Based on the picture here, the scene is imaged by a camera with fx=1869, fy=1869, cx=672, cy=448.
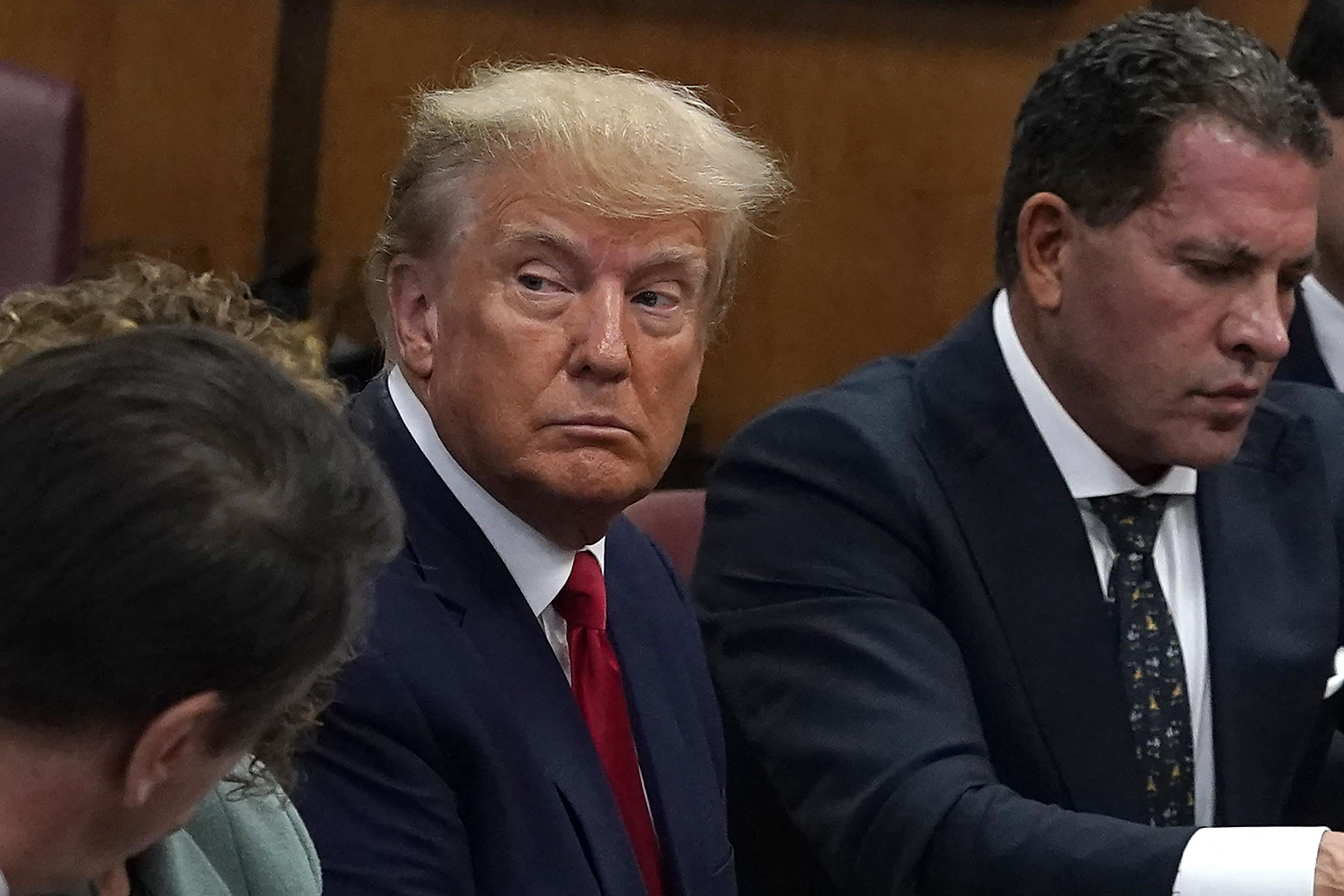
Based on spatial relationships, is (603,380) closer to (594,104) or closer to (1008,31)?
(594,104)

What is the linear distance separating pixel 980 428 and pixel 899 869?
41cm

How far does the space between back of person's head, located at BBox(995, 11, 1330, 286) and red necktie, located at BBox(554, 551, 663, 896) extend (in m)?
0.58

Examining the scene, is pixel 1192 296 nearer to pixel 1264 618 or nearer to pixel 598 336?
pixel 1264 618

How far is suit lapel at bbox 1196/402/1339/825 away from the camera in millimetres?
1669

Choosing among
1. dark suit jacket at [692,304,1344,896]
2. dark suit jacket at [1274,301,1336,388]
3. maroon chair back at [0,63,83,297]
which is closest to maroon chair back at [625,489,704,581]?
dark suit jacket at [692,304,1344,896]

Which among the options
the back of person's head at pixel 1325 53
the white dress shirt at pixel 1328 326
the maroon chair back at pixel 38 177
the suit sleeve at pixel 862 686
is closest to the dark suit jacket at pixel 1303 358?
the white dress shirt at pixel 1328 326

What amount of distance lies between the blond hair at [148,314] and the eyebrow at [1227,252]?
79 cm

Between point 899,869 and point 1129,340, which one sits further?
point 1129,340

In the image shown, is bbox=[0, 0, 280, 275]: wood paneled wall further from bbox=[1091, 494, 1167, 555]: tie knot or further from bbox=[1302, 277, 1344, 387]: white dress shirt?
bbox=[1091, 494, 1167, 555]: tie knot

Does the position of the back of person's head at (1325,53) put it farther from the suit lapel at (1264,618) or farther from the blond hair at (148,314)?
the blond hair at (148,314)

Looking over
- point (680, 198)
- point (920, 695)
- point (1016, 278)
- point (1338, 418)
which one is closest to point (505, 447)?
point (680, 198)

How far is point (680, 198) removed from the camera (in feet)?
4.59

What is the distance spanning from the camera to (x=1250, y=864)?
143cm

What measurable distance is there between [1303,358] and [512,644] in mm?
1213
